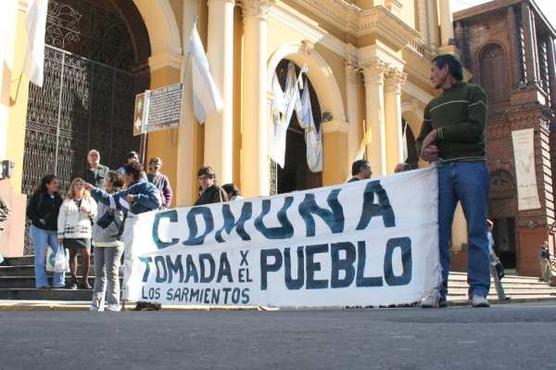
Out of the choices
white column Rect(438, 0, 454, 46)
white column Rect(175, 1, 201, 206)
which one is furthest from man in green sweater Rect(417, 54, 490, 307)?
white column Rect(438, 0, 454, 46)

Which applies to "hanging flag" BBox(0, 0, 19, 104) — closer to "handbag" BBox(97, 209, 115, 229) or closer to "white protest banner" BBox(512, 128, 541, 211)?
"handbag" BBox(97, 209, 115, 229)

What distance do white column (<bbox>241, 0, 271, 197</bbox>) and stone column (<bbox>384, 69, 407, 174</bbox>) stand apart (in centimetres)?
587

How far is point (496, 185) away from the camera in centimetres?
2830

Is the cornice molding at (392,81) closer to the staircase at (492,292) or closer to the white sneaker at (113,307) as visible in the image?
the staircase at (492,292)

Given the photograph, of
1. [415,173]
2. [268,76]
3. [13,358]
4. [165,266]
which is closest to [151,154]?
[268,76]

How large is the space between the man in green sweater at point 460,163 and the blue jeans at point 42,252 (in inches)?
221

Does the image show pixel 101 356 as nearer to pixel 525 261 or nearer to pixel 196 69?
pixel 196 69

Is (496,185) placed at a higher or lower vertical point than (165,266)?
higher

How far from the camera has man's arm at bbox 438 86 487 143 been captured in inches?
179

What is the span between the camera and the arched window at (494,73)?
29.2 meters

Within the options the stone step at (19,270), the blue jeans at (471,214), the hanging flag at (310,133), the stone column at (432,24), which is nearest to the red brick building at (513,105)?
the stone column at (432,24)

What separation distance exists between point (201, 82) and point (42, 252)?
17.2 ft

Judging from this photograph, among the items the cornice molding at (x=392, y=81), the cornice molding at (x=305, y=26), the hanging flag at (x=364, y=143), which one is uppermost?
the cornice molding at (x=305, y=26)

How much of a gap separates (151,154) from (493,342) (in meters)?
11.6
